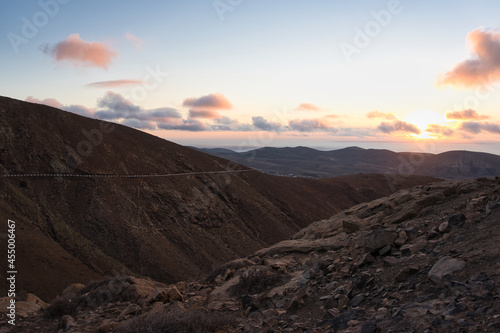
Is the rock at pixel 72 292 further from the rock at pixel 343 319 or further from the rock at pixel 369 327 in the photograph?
the rock at pixel 369 327

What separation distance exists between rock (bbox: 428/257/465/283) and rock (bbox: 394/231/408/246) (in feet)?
6.57

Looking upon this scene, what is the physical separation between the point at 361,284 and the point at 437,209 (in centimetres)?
618

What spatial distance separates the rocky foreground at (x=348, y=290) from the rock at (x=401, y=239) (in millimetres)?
32

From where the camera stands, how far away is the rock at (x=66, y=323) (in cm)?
927

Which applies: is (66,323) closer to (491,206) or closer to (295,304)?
(295,304)

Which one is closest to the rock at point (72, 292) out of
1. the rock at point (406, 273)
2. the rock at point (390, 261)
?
the rock at point (390, 261)

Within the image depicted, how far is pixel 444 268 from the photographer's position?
6.15m

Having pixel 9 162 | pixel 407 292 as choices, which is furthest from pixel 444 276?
pixel 9 162

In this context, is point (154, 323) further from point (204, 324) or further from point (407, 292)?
point (407, 292)

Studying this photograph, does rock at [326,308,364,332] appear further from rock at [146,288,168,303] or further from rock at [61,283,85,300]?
rock at [61,283,85,300]

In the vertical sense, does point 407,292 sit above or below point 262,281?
above

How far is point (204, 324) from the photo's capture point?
706 centimetres

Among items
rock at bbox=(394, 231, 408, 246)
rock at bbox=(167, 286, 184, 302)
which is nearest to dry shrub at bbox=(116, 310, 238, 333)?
rock at bbox=(167, 286, 184, 302)

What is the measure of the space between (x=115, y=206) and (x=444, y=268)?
104ft
